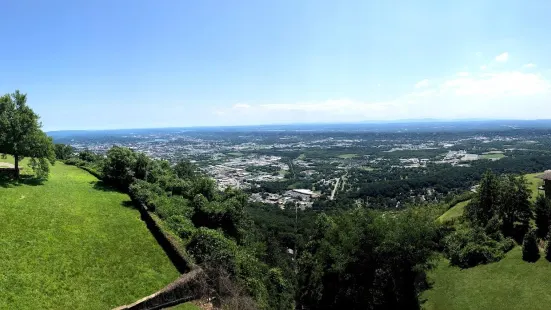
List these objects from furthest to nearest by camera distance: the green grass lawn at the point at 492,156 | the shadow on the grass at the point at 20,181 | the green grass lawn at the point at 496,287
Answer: the green grass lawn at the point at 492,156 → the shadow on the grass at the point at 20,181 → the green grass lawn at the point at 496,287

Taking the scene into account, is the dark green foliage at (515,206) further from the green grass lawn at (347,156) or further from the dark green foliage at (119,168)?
the green grass lawn at (347,156)

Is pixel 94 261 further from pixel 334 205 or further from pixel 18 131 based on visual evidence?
pixel 334 205

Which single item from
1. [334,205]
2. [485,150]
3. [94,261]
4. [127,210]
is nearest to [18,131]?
[127,210]

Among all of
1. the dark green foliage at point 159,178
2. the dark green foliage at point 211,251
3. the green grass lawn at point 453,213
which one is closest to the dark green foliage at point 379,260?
the dark green foliage at point 211,251

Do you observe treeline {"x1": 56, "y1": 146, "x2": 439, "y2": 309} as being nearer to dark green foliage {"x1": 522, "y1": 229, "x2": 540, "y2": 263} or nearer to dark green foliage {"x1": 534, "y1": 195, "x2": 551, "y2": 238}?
dark green foliage {"x1": 522, "y1": 229, "x2": 540, "y2": 263}

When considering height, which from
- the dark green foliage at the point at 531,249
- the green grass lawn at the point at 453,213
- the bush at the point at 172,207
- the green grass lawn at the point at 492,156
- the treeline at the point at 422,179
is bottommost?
the treeline at the point at 422,179

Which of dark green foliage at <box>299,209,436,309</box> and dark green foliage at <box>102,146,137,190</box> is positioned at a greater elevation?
dark green foliage at <box>102,146,137,190</box>

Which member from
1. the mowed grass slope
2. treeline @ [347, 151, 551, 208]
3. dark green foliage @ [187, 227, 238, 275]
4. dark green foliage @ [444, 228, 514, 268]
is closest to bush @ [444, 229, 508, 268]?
dark green foliage @ [444, 228, 514, 268]

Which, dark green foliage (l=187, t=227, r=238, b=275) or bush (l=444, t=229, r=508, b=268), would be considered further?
bush (l=444, t=229, r=508, b=268)
